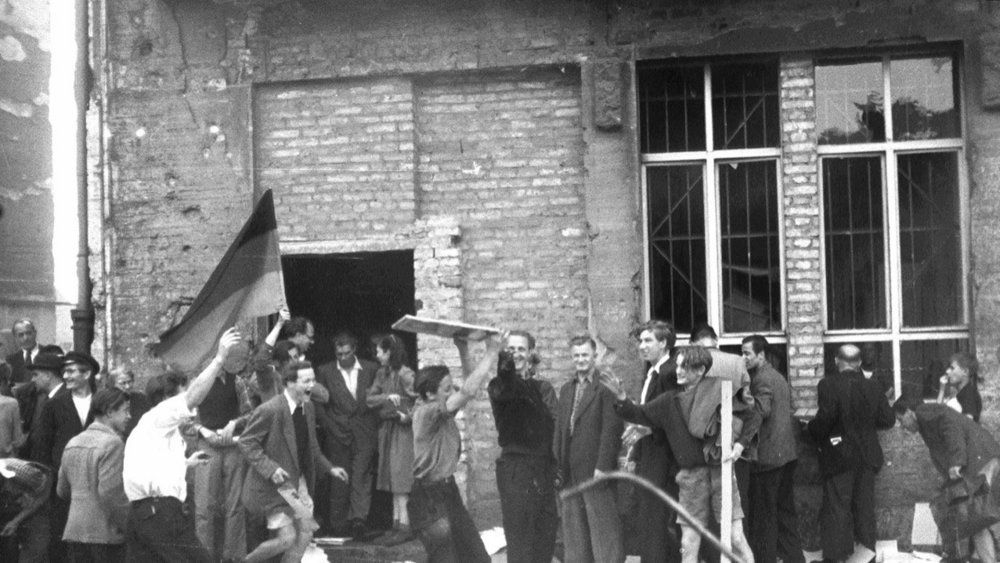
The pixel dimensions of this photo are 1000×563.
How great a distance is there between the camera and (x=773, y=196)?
1296cm

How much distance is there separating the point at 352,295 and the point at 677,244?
3.40 m

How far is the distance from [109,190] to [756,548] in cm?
682

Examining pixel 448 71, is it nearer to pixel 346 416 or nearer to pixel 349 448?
pixel 346 416

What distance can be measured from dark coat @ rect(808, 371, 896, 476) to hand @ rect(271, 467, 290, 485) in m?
4.19

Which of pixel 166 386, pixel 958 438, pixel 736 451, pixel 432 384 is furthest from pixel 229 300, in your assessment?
pixel 958 438

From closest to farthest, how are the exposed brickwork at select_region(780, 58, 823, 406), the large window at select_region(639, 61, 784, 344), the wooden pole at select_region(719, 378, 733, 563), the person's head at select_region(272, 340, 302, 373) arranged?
the wooden pole at select_region(719, 378, 733, 563)
the person's head at select_region(272, 340, 302, 373)
the exposed brickwork at select_region(780, 58, 823, 406)
the large window at select_region(639, 61, 784, 344)

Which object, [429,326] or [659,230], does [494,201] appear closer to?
[659,230]

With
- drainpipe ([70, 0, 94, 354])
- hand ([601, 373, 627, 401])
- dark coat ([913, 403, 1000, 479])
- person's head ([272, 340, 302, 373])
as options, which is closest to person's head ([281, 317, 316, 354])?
person's head ([272, 340, 302, 373])

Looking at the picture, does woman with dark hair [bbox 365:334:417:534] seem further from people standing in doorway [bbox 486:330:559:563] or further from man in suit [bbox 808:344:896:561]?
man in suit [bbox 808:344:896:561]

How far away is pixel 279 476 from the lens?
10422 mm

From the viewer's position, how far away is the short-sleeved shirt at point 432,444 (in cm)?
1094

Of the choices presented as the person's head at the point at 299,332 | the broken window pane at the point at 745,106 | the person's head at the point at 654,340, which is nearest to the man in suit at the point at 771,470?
the person's head at the point at 654,340

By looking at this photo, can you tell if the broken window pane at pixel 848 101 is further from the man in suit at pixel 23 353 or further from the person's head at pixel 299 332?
the man in suit at pixel 23 353

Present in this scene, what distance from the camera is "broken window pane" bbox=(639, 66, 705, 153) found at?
1302 cm
